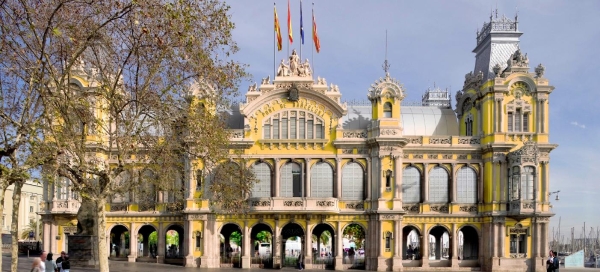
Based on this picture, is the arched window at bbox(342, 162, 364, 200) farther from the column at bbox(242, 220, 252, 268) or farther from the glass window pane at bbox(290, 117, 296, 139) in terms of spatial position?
the column at bbox(242, 220, 252, 268)

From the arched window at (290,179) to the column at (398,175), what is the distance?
8.16m

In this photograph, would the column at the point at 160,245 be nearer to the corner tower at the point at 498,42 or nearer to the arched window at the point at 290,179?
the arched window at the point at 290,179

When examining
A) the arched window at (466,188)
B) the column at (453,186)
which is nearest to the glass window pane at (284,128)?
the column at (453,186)

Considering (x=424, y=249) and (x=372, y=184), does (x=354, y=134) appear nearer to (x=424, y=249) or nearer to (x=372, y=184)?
(x=372, y=184)

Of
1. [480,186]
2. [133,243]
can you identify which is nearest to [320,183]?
[480,186]

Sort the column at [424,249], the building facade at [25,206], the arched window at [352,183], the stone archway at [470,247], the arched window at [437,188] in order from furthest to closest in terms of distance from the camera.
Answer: the building facade at [25,206]
the stone archway at [470,247]
the arched window at [437,188]
the column at [424,249]
the arched window at [352,183]

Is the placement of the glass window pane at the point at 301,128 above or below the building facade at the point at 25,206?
above

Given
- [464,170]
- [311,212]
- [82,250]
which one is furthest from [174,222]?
[464,170]

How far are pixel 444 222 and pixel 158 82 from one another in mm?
35857

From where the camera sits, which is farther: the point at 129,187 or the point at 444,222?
the point at 444,222

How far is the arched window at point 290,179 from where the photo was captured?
59531 millimetres

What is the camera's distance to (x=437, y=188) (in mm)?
60688

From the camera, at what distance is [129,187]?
33562 mm

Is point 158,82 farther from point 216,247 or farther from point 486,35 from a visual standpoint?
point 486,35
